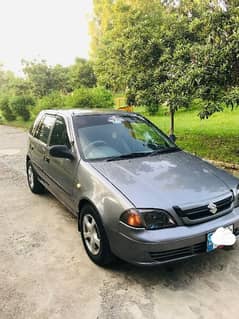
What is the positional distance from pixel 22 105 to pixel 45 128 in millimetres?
15194

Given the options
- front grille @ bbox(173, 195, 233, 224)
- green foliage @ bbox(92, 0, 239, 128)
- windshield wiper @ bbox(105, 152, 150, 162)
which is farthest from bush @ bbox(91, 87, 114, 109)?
front grille @ bbox(173, 195, 233, 224)

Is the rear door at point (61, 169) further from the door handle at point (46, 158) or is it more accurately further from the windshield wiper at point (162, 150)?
the windshield wiper at point (162, 150)

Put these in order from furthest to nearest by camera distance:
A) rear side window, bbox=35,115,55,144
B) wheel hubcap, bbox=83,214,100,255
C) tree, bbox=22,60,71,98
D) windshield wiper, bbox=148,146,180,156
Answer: tree, bbox=22,60,71,98, rear side window, bbox=35,115,55,144, windshield wiper, bbox=148,146,180,156, wheel hubcap, bbox=83,214,100,255

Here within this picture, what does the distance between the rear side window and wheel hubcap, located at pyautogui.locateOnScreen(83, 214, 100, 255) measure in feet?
5.93

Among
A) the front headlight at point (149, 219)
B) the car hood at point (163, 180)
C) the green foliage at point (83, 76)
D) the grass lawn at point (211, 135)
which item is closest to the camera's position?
the front headlight at point (149, 219)

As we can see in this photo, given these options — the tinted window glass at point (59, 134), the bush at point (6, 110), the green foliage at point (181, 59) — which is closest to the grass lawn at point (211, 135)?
the green foliage at point (181, 59)

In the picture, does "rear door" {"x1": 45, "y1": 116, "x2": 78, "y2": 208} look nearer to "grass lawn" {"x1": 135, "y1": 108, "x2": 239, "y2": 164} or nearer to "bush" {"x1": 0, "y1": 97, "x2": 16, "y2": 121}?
"grass lawn" {"x1": 135, "y1": 108, "x2": 239, "y2": 164}

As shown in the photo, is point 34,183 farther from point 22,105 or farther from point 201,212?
point 22,105

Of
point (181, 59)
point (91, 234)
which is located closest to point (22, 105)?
point (181, 59)

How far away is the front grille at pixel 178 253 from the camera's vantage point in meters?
2.62

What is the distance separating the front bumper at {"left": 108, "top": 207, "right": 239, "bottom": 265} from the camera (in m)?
2.59

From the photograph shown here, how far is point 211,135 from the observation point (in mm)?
9266

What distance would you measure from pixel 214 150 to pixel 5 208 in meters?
4.91

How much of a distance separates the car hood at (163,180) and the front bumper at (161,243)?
23 cm
